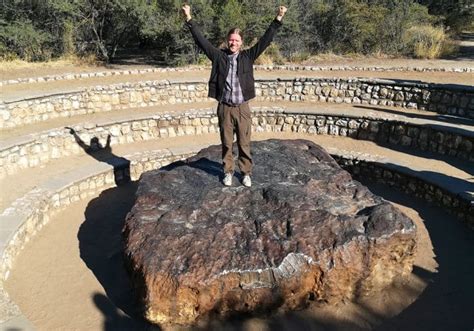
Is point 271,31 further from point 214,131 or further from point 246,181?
point 214,131

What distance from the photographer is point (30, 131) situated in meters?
8.52

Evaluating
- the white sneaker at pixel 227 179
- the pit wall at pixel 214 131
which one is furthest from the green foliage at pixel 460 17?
the white sneaker at pixel 227 179

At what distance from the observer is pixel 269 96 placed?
10977 mm

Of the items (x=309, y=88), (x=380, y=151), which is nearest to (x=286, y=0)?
(x=309, y=88)

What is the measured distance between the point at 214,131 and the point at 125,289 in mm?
5137

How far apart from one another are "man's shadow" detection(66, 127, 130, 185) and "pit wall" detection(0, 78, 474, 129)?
1346 mm

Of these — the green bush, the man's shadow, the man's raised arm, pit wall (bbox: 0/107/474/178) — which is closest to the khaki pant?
the man's raised arm

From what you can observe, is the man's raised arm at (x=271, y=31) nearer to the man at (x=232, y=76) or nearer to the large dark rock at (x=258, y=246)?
the man at (x=232, y=76)

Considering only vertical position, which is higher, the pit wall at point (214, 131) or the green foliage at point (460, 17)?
the green foliage at point (460, 17)

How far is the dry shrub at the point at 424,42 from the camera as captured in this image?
14898 mm

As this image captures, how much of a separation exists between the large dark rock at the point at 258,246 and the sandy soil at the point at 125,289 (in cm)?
19

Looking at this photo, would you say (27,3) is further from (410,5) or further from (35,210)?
(410,5)

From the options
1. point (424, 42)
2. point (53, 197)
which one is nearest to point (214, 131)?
point (53, 197)

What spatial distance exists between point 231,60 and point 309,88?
20.1 feet
